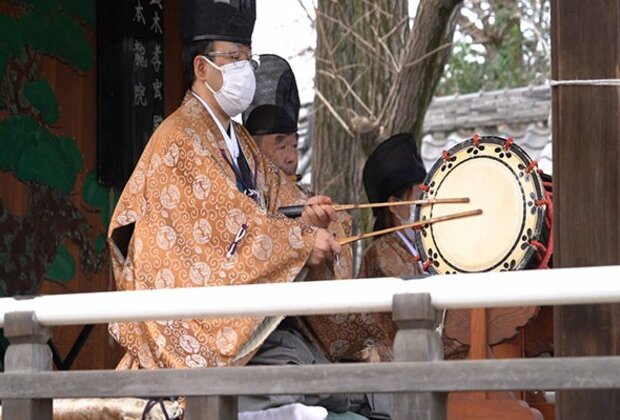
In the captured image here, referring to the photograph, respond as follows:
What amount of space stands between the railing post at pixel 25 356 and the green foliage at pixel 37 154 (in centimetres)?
211

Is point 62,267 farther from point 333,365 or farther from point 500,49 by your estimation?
point 500,49

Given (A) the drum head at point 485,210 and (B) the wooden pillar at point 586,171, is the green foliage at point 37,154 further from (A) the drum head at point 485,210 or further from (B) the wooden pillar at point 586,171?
(B) the wooden pillar at point 586,171

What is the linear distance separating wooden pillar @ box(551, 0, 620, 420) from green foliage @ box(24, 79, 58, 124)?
109 inches

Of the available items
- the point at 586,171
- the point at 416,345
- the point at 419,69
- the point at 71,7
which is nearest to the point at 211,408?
the point at 416,345

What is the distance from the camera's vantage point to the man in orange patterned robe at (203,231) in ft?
15.5

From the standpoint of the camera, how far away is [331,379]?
355 centimetres

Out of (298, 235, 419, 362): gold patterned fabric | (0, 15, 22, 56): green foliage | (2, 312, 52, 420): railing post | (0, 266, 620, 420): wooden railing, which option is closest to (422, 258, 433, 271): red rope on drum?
(298, 235, 419, 362): gold patterned fabric

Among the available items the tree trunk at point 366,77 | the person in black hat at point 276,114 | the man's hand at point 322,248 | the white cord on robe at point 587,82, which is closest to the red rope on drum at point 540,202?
the white cord on robe at point 587,82

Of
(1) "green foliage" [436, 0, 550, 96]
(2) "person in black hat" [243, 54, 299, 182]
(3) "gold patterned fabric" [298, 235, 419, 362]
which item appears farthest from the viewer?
(1) "green foliage" [436, 0, 550, 96]

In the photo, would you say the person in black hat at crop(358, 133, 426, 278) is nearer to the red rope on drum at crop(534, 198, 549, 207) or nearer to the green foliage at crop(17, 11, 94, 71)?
the green foliage at crop(17, 11, 94, 71)

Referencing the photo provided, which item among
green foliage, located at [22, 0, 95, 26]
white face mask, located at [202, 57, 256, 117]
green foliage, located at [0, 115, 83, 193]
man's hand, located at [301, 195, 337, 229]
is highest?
green foliage, located at [22, 0, 95, 26]

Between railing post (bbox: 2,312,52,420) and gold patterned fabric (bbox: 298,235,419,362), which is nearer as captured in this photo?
railing post (bbox: 2,312,52,420)

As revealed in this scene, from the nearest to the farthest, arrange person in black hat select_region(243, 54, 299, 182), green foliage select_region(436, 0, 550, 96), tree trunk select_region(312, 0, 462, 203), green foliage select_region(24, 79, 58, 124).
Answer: green foliage select_region(24, 79, 58, 124) < person in black hat select_region(243, 54, 299, 182) < tree trunk select_region(312, 0, 462, 203) < green foliage select_region(436, 0, 550, 96)

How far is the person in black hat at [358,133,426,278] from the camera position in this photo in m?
6.65
